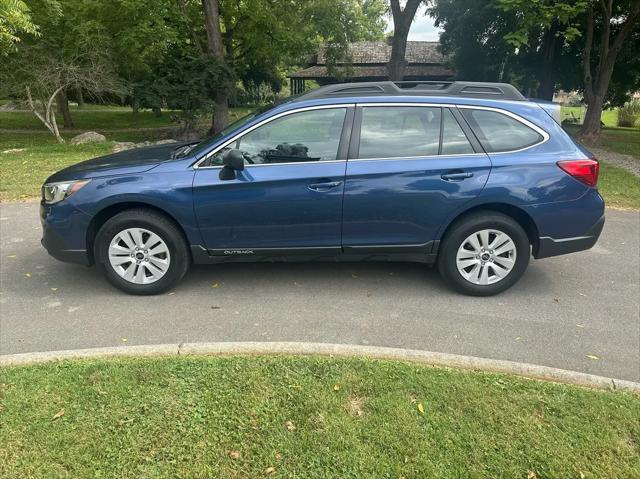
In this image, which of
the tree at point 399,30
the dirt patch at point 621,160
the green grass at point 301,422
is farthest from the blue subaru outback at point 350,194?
the tree at point 399,30

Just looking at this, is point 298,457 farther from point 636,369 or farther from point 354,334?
point 636,369

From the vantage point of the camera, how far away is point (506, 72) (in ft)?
88.1

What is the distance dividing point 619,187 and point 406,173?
754 centimetres

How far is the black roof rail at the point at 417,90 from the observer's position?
14.7 feet

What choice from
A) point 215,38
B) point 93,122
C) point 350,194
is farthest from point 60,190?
point 93,122

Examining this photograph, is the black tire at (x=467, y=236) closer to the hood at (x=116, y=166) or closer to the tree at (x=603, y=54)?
the hood at (x=116, y=166)

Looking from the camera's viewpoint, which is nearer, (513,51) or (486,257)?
(486,257)

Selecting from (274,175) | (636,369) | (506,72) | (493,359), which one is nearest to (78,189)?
(274,175)

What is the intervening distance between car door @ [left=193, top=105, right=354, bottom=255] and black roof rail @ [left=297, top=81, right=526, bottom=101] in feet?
0.81

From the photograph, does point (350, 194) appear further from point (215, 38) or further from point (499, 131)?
point (215, 38)

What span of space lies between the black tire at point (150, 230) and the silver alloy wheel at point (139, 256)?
34 mm

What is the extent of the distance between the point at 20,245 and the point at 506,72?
2670 centimetres

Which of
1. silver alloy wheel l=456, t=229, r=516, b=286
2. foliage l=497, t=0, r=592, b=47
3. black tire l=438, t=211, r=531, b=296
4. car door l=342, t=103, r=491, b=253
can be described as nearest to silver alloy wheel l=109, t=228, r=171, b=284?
car door l=342, t=103, r=491, b=253

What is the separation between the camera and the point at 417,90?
4.55m
